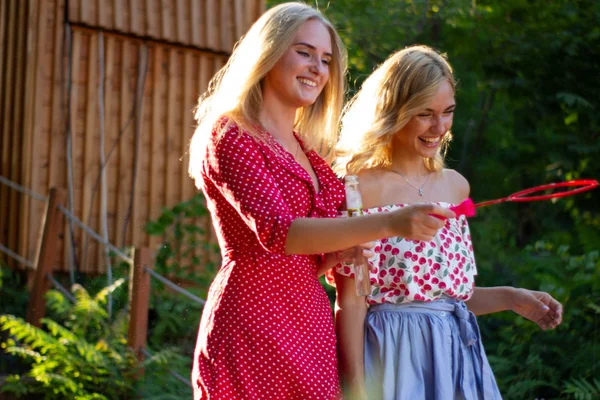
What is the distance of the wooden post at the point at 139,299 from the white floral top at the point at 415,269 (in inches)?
101

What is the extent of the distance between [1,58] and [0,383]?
11.7 ft

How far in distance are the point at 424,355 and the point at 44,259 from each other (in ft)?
15.4

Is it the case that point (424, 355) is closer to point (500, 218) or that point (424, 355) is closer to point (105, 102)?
point (105, 102)

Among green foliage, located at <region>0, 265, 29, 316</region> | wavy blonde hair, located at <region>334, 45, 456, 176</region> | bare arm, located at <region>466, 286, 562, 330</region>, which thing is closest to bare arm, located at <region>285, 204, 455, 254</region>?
wavy blonde hair, located at <region>334, 45, 456, 176</region>

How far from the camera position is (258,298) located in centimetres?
256

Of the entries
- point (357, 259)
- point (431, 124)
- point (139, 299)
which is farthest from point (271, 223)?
point (139, 299)

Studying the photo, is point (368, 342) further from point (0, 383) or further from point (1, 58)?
point (1, 58)

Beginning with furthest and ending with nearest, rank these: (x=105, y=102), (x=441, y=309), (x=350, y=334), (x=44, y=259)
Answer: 1. (x=105, y=102)
2. (x=44, y=259)
3. (x=441, y=309)
4. (x=350, y=334)

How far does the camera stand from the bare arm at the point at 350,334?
2809 mm

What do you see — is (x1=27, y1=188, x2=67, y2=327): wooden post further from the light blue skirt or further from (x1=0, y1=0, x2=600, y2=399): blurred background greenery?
the light blue skirt

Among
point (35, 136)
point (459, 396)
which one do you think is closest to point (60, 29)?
point (35, 136)

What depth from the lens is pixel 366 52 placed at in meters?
12.4

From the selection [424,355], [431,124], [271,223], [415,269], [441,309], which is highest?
[431,124]

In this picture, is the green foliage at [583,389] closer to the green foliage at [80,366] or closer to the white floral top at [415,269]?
the green foliage at [80,366]
